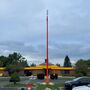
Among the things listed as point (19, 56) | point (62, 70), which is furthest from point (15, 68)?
point (19, 56)

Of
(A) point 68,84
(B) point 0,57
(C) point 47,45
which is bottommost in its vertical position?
(A) point 68,84

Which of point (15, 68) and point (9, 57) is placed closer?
point (15, 68)

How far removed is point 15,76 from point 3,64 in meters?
88.5

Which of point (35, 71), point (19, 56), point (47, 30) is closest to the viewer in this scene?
point (47, 30)

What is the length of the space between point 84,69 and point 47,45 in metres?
34.8

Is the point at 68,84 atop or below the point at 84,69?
below

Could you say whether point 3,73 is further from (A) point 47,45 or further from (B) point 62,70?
(A) point 47,45

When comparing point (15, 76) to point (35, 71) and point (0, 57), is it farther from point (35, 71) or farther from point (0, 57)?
point (0, 57)

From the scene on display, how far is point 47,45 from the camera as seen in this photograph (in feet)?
152

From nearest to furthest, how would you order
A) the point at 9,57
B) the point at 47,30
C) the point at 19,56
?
the point at 47,30 → the point at 9,57 → the point at 19,56

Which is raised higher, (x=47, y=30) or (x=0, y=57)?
(x=0, y=57)

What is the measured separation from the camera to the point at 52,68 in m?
102

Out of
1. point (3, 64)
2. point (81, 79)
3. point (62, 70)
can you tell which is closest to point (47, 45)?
point (81, 79)

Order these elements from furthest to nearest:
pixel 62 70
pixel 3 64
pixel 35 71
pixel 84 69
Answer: pixel 3 64 → pixel 62 70 → pixel 35 71 → pixel 84 69
